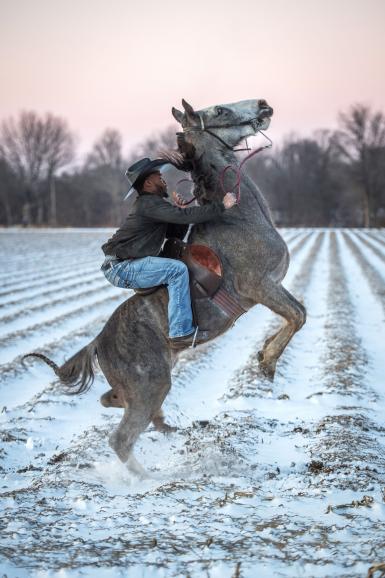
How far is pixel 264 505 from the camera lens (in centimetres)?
436

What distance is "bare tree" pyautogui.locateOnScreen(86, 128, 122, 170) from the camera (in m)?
78.3

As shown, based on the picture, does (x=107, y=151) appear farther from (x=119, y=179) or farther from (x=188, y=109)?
(x=188, y=109)

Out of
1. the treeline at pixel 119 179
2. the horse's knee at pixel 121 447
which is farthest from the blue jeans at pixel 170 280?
the treeline at pixel 119 179

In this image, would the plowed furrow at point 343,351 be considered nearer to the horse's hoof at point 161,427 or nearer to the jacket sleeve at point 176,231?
the horse's hoof at point 161,427

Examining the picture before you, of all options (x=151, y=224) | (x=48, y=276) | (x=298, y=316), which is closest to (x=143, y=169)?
(x=151, y=224)

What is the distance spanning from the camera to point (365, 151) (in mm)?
63938

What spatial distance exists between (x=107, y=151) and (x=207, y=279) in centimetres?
7621

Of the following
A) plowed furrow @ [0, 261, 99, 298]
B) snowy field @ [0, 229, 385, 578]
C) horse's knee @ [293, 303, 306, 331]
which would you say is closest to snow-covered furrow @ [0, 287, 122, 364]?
snowy field @ [0, 229, 385, 578]

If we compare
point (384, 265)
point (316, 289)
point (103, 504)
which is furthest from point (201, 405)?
point (384, 265)

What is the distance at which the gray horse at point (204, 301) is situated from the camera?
5.33 m

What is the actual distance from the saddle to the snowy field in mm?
1359

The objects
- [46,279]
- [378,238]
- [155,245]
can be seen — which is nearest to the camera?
[155,245]

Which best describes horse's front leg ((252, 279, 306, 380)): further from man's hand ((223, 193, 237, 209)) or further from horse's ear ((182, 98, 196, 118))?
horse's ear ((182, 98, 196, 118))

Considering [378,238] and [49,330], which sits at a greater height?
[49,330]
